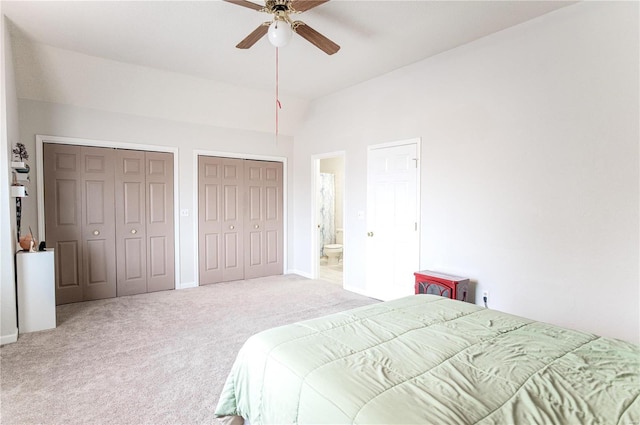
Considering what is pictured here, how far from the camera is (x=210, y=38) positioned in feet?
10.7

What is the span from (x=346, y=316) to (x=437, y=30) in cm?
273

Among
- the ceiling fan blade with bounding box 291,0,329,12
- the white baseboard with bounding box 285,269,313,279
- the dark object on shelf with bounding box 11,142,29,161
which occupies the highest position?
the ceiling fan blade with bounding box 291,0,329,12

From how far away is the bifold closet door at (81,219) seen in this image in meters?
4.11

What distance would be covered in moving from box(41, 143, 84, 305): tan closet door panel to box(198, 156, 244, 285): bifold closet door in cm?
149

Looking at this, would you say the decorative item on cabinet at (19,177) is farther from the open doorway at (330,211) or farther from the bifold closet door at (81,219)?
the open doorway at (330,211)

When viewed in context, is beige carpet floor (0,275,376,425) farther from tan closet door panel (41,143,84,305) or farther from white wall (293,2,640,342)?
white wall (293,2,640,342)

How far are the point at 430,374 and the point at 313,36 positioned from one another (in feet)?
8.03

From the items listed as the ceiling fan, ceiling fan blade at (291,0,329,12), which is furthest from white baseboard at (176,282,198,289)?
Answer: ceiling fan blade at (291,0,329,12)

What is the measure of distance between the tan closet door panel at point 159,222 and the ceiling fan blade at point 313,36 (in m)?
3.03

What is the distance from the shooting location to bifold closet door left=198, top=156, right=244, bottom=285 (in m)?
5.16

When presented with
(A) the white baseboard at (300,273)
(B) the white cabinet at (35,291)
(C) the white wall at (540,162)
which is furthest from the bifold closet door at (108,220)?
(C) the white wall at (540,162)

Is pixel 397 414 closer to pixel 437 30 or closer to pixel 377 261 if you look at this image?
pixel 437 30

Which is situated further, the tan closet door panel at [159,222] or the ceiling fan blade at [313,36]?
the tan closet door panel at [159,222]

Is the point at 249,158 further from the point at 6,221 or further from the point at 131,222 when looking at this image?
the point at 6,221
